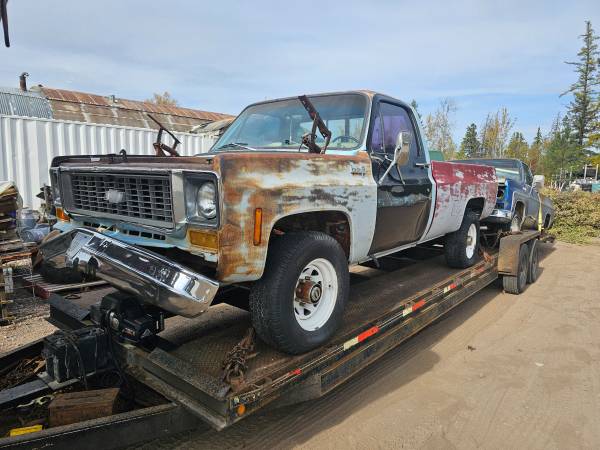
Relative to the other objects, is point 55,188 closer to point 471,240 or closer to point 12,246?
point 12,246

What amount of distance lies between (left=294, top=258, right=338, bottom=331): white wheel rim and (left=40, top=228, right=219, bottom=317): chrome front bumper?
2.56 feet

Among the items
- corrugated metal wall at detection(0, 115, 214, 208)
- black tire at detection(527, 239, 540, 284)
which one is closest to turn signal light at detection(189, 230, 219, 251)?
black tire at detection(527, 239, 540, 284)

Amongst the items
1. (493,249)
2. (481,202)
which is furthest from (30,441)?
(493,249)

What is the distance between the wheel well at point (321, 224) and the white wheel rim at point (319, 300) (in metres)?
0.32

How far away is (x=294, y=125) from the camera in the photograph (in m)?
3.96

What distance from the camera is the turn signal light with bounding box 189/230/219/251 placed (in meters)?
2.33

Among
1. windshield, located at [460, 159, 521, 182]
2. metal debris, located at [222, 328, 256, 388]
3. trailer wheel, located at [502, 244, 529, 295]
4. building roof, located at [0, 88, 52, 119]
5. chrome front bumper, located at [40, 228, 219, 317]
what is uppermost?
building roof, located at [0, 88, 52, 119]

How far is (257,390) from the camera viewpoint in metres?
2.39

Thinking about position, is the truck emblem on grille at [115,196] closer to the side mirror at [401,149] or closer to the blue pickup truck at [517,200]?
the side mirror at [401,149]

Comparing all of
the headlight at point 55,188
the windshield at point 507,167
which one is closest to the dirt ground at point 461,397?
the headlight at point 55,188

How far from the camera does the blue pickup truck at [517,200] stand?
7.16 metres

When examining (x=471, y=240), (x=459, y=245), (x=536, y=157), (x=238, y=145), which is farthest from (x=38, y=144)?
(x=536, y=157)

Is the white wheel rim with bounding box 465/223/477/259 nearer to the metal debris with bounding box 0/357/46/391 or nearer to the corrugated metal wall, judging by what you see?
the metal debris with bounding box 0/357/46/391

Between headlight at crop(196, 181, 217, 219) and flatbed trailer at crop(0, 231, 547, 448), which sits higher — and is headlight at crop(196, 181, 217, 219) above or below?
above
